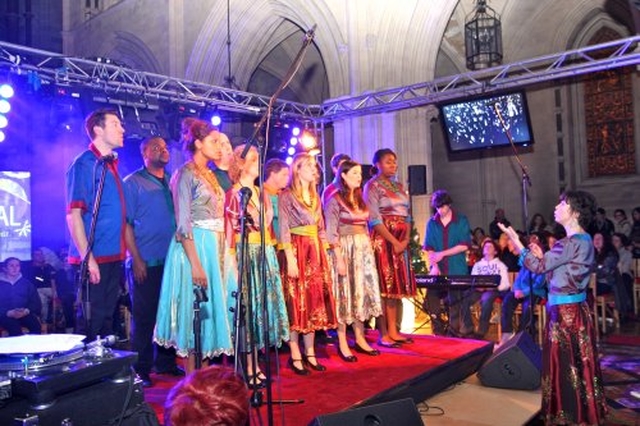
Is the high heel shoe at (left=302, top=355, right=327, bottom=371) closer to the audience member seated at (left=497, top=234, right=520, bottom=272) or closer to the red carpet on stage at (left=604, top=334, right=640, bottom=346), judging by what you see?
the red carpet on stage at (left=604, top=334, right=640, bottom=346)

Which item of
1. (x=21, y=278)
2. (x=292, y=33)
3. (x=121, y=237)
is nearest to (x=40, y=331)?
(x=21, y=278)

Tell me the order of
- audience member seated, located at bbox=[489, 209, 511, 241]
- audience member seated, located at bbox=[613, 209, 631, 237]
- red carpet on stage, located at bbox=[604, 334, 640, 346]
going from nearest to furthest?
red carpet on stage, located at bbox=[604, 334, 640, 346], audience member seated, located at bbox=[613, 209, 631, 237], audience member seated, located at bbox=[489, 209, 511, 241]

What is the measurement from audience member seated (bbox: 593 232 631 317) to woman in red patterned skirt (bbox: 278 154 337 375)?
5.65 m

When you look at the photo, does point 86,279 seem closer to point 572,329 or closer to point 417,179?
point 572,329

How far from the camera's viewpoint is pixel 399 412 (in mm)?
2549

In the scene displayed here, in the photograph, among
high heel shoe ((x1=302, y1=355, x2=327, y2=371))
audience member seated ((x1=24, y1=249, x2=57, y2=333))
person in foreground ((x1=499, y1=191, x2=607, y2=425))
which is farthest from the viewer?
audience member seated ((x1=24, y1=249, x2=57, y2=333))

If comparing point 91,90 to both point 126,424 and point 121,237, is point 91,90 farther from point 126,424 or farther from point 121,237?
point 126,424

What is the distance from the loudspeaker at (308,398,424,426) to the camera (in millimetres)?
2438

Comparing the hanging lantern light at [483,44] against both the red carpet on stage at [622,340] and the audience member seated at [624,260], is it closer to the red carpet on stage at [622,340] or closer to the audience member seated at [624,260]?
the audience member seated at [624,260]

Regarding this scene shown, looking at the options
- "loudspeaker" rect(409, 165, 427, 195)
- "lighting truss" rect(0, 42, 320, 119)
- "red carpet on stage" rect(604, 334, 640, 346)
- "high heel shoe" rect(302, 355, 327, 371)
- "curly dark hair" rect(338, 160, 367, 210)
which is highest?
"lighting truss" rect(0, 42, 320, 119)

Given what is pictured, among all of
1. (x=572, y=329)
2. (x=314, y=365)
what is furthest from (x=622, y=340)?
(x=314, y=365)

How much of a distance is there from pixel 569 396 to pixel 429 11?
7936mm

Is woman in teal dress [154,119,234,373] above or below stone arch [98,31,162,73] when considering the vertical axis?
below

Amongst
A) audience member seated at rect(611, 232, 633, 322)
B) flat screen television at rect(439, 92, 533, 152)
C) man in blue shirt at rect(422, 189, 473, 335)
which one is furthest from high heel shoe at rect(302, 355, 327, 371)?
audience member seated at rect(611, 232, 633, 322)
